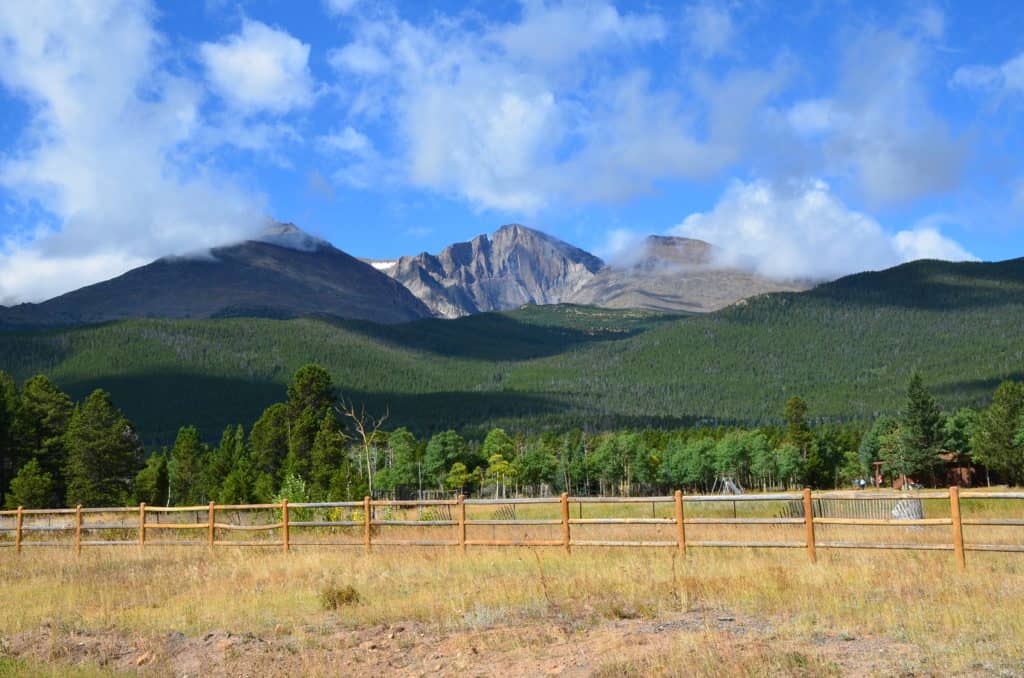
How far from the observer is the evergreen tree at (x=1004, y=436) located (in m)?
91.4

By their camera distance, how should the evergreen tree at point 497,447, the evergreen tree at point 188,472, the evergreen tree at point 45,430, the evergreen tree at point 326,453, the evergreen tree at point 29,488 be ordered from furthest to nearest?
the evergreen tree at point 497,447 < the evergreen tree at point 188,472 < the evergreen tree at point 326,453 < the evergreen tree at point 45,430 < the evergreen tree at point 29,488

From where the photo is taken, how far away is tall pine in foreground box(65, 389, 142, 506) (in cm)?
5384

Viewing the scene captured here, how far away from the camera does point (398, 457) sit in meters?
125

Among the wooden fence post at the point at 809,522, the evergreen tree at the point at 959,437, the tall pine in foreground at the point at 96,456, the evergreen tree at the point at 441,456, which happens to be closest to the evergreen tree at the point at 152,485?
the tall pine in foreground at the point at 96,456

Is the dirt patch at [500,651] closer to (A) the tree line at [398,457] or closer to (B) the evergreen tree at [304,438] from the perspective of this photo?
(A) the tree line at [398,457]

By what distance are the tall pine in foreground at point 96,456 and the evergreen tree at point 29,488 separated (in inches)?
89.8

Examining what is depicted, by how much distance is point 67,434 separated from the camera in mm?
54750

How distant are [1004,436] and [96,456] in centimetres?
8393

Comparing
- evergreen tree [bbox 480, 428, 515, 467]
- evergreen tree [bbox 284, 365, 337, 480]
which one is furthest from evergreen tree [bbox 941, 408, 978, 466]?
evergreen tree [bbox 284, 365, 337, 480]

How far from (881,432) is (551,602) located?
4789 inches

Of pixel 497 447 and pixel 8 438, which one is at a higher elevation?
pixel 8 438

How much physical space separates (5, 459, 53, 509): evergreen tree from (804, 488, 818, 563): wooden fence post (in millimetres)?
46686

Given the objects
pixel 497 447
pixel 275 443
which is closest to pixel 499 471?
pixel 497 447

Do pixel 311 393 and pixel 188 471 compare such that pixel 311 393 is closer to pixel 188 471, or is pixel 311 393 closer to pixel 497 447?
pixel 188 471
